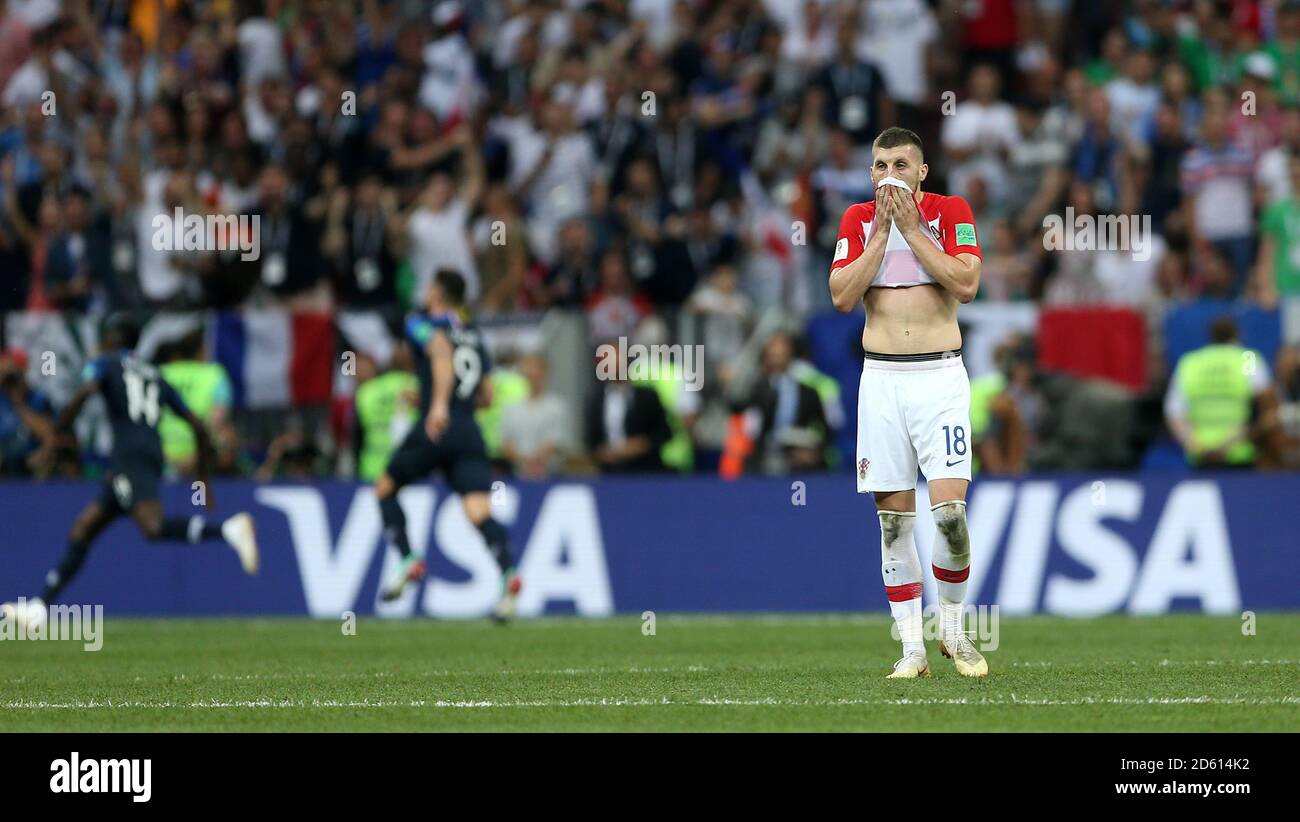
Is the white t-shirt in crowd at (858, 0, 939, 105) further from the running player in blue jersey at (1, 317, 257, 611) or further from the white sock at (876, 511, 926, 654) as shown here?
the white sock at (876, 511, 926, 654)

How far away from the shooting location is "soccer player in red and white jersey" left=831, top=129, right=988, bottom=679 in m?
9.76

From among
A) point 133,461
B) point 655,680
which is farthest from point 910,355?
point 133,461

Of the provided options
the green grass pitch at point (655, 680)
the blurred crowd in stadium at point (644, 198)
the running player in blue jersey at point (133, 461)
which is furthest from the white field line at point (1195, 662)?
the running player in blue jersey at point (133, 461)

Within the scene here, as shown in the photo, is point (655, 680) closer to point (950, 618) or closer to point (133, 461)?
point (950, 618)

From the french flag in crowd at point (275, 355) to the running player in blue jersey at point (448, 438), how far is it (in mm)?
2738

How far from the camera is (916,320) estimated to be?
9.95 meters

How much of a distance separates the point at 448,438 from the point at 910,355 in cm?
653

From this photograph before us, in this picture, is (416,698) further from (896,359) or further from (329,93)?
(329,93)

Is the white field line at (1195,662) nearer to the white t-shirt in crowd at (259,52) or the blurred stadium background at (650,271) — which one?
the blurred stadium background at (650,271)

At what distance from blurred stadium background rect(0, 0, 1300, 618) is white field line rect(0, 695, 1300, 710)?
26.1 feet

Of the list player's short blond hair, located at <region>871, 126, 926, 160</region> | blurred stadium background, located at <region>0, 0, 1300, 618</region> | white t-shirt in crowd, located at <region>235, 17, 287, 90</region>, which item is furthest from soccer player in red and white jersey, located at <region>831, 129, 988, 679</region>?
white t-shirt in crowd, located at <region>235, 17, 287, 90</region>

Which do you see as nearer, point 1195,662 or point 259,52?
point 1195,662

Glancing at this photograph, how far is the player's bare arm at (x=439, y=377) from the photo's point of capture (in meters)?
15.7
